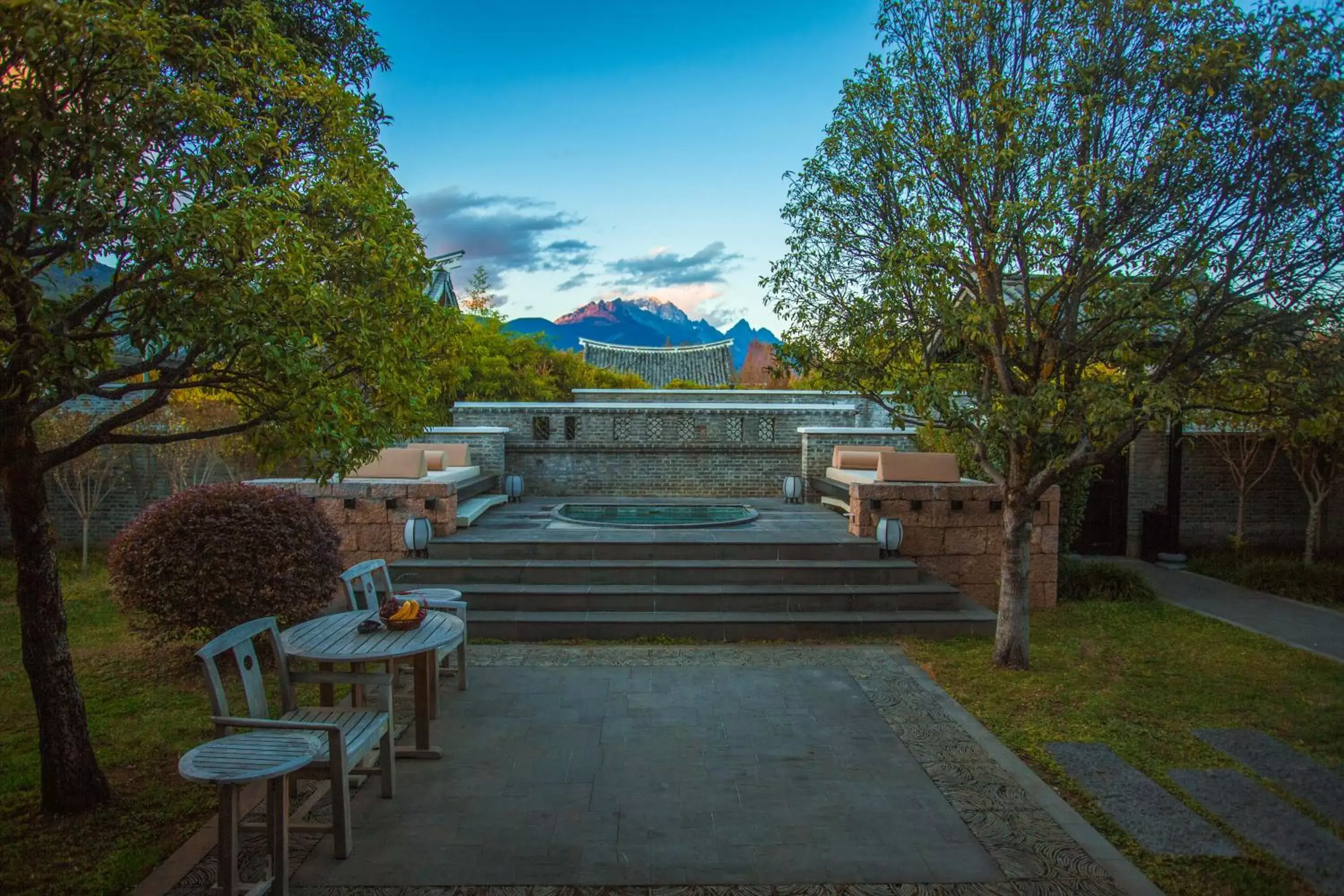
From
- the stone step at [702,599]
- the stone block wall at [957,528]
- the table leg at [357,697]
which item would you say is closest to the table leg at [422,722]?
the table leg at [357,697]

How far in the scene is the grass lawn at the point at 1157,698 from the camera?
3418 millimetres

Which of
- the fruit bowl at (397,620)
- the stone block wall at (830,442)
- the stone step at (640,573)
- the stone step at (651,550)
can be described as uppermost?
the stone block wall at (830,442)

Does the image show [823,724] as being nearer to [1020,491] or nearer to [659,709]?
[659,709]

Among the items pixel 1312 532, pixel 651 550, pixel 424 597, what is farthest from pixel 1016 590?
pixel 1312 532

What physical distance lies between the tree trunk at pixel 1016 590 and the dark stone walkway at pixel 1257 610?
2.73 metres

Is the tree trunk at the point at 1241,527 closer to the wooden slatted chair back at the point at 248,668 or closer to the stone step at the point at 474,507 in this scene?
the stone step at the point at 474,507

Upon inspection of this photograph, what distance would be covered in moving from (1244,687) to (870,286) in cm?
393

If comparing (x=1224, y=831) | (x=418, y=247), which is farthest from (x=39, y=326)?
(x=1224, y=831)

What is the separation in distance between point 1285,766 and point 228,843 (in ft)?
16.8

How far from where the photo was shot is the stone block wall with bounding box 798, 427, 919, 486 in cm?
1203

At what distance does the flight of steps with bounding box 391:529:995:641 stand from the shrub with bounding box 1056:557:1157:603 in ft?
6.58

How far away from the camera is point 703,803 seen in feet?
12.7

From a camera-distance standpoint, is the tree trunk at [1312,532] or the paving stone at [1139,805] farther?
the tree trunk at [1312,532]

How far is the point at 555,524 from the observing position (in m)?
9.38
